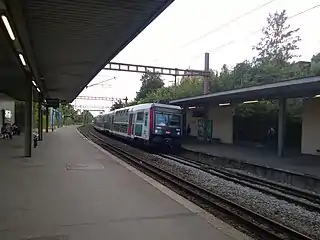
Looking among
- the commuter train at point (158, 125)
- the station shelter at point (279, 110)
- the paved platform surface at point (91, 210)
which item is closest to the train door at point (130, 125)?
the commuter train at point (158, 125)

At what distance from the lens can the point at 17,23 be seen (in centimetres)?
912

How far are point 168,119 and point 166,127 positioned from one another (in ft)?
1.75

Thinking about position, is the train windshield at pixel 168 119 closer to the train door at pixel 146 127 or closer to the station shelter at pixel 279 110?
the train door at pixel 146 127

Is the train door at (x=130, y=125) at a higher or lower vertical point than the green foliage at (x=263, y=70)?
lower

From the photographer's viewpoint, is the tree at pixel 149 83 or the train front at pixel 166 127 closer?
the train front at pixel 166 127

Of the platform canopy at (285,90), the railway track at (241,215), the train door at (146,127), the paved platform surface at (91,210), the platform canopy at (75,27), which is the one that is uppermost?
the platform canopy at (75,27)

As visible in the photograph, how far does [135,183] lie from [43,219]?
4521 millimetres

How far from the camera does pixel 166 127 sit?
23875 millimetres

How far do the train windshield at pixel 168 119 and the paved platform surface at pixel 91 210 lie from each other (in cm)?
1102

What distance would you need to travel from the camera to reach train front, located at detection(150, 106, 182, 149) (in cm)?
2341

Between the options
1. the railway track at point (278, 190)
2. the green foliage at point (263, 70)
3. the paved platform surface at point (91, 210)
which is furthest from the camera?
the green foliage at point (263, 70)

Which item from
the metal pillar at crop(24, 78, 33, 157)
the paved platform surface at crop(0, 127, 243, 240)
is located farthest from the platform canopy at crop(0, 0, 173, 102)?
the paved platform surface at crop(0, 127, 243, 240)

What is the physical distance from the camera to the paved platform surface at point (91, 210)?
20.4ft

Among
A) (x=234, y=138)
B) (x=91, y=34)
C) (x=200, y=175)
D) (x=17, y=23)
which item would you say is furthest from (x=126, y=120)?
(x=17, y=23)
